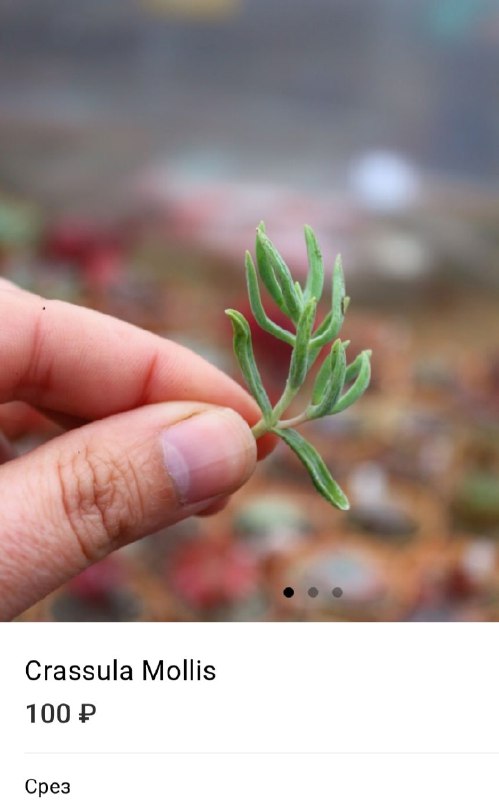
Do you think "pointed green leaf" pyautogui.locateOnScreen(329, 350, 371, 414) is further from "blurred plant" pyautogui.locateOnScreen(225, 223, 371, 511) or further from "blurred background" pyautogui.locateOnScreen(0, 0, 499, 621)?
"blurred background" pyautogui.locateOnScreen(0, 0, 499, 621)

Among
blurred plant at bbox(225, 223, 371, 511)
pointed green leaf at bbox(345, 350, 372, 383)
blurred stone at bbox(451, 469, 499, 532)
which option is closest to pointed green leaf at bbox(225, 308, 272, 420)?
blurred plant at bbox(225, 223, 371, 511)

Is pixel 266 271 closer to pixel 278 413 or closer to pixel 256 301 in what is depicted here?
pixel 256 301

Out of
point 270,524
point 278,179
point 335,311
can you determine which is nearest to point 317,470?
point 335,311

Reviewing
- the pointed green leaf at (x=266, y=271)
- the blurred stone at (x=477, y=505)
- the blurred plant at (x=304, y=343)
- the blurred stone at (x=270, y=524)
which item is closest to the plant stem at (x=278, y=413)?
the blurred plant at (x=304, y=343)

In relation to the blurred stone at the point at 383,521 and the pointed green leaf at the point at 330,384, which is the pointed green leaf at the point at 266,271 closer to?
the pointed green leaf at the point at 330,384

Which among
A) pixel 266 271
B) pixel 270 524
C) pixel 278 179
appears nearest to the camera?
pixel 266 271
